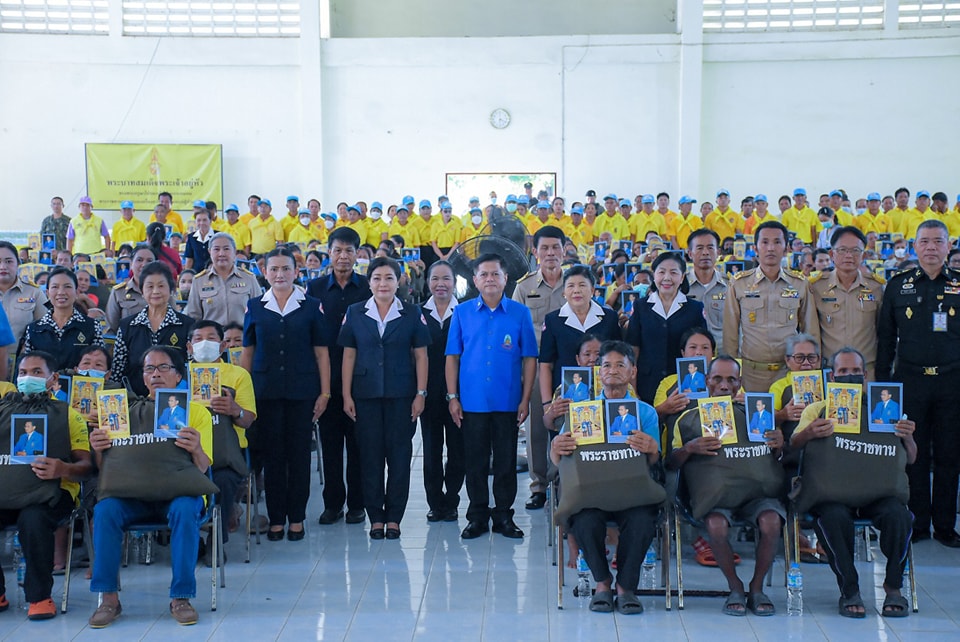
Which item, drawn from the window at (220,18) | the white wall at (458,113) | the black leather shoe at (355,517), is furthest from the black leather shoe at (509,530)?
the window at (220,18)

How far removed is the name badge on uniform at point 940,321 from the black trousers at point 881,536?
1.35 meters

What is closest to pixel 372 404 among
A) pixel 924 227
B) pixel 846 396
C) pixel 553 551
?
pixel 553 551

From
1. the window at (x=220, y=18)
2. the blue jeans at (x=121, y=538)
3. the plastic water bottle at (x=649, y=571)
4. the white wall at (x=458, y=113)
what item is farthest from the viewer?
the window at (x=220, y=18)

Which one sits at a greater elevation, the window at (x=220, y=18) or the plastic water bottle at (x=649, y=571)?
the window at (x=220, y=18)

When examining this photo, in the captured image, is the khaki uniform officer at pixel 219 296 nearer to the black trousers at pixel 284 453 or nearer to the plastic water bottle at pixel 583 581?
the black trousers at pixel 284 453

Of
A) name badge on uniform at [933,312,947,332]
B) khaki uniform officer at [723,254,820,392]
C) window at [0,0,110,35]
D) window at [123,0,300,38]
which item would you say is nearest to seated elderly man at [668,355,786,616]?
khaki uniform officer at [723,254,820,392]

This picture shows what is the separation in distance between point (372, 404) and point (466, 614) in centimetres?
163

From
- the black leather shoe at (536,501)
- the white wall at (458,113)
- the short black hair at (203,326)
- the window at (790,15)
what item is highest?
the window at (790,15)

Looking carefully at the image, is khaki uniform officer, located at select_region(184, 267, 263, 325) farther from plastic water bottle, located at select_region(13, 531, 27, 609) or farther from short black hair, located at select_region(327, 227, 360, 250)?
plastic water bottle, located at select_region(13, 531, 27, 609)

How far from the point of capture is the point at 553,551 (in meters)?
5.20

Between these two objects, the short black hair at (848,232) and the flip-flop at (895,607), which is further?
the short black hair at (848,232)

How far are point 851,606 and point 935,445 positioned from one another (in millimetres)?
1513

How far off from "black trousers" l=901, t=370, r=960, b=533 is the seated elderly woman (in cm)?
375

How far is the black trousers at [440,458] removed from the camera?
19.5ft
